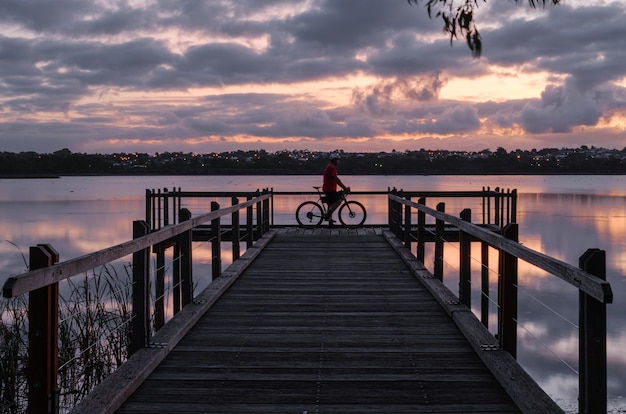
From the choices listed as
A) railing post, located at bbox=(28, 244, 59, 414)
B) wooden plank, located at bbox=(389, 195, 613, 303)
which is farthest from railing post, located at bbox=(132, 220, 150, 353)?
wooden plank, located at bbox=(389, 195, 613, 303)

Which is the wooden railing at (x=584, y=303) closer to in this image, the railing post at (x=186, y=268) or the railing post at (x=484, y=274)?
the railing post at (x=484, y=274)

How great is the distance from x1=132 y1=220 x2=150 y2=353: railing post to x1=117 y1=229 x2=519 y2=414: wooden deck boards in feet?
0.91

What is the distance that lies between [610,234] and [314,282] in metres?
26.3

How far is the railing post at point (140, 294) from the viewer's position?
5.50m

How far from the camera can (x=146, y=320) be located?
5613 millimetres

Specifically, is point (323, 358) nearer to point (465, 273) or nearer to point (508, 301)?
point (508, 301)

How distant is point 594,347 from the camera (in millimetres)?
3658

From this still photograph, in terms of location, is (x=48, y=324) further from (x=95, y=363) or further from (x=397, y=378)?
(x=95, y=363)

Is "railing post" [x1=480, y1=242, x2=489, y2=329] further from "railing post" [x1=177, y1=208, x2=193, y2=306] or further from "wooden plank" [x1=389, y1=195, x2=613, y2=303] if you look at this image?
"railing post" [x1=177, y1=208, x2=193, y2=306]

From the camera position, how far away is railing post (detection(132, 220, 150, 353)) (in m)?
5.50

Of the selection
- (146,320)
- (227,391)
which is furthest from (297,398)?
(146,320)

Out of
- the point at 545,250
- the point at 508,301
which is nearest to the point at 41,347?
the point at 508,301

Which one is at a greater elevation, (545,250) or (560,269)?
(560,269)

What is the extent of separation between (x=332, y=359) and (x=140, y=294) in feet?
5.21
